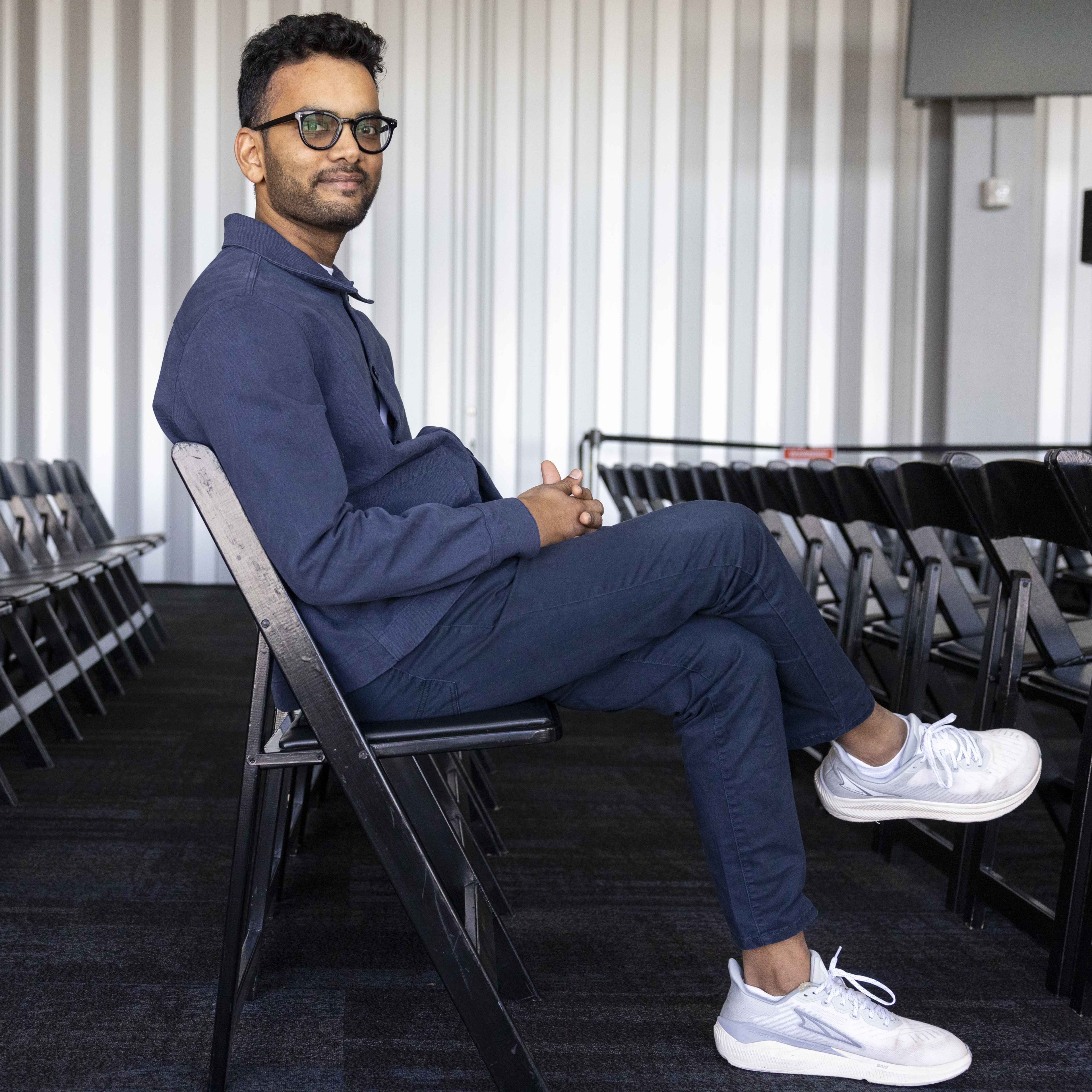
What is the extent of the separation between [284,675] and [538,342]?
6116 mm

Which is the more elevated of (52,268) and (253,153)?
(52,268)

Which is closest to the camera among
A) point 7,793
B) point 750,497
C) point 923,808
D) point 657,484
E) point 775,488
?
point 923,808

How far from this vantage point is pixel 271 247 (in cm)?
130

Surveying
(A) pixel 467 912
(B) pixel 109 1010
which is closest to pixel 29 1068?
(B) pixel 109 1010

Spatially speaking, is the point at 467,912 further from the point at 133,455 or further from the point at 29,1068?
the point at 133,455

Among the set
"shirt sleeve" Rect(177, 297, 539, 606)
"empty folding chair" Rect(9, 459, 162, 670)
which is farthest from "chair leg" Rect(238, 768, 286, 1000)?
"empty folding chair" Rect(9, 459, 162, 670)

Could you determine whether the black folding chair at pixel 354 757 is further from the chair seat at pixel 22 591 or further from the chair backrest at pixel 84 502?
the chair backrest at pixel 84 502

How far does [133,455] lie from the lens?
6934 millimetres

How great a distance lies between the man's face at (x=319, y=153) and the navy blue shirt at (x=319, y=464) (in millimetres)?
70

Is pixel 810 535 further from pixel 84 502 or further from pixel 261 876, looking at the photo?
pixel 84 502

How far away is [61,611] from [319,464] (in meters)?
4.24

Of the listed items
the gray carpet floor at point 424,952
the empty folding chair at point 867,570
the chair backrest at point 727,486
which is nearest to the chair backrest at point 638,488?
the chair backrest at point 727,486

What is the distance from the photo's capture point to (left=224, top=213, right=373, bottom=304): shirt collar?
1294mm

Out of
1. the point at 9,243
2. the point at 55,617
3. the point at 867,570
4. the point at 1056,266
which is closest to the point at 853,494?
the point at 867,570
